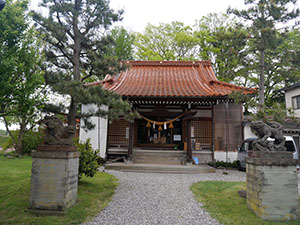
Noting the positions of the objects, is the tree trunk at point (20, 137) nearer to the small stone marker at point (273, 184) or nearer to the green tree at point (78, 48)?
the green tree at point (78, 48)

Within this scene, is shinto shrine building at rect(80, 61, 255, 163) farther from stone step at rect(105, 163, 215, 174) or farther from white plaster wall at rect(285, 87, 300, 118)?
white plaster wall at rect(285, 87, 300, 118)

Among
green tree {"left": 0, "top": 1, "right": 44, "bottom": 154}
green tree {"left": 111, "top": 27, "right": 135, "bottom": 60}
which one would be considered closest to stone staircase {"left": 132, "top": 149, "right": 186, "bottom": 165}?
green tree {"left": 0, "top": 1, "right": 44, "bottom": 154}

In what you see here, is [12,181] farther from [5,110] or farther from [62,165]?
[62,165]

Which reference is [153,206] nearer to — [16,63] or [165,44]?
[16,63]

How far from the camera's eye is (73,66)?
5934mm

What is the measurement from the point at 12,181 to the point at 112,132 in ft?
20.7

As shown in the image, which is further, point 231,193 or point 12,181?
point 12,181

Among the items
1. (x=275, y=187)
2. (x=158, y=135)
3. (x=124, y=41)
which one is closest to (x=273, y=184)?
(x=275, y=187)

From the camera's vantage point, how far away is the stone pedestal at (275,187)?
4191 mm

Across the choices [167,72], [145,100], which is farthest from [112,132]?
[167,72]

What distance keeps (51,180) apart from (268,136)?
16.4 feet

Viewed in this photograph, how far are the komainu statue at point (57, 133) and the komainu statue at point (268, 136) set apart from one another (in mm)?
4428

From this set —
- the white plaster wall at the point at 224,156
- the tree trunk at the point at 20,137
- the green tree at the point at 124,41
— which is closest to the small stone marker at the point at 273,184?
the white plaster wall at the point at 224,156

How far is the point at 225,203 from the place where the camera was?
525cm
